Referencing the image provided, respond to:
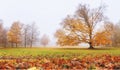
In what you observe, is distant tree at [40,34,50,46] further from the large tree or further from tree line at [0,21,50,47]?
the large tree

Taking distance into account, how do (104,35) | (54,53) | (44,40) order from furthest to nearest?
(44,40) < (104,35) < (54,53)

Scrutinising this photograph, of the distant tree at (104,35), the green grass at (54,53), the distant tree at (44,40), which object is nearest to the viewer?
the green grass at (54,53)

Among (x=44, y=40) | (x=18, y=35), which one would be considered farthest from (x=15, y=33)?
(x=44, y=40)

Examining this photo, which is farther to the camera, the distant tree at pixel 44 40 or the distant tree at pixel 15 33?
the distant tree at pixel 44 40

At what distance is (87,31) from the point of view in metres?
52.3

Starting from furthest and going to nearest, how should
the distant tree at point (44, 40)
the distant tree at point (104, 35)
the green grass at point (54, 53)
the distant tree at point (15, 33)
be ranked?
the distant tree at point (44, 40) < the distant tree at point (15, 33) < the distant tree at point (104, 35) < the green grass at point (54, 53)

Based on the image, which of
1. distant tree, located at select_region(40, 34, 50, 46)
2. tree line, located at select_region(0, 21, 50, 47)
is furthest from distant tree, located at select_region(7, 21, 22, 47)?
distant tree, located at select_region(40, 34, 50, 46)

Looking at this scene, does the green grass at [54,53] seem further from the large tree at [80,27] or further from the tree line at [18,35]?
the tree line at [18,35]

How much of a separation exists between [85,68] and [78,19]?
48.7m

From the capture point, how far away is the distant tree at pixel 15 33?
70.8 metres

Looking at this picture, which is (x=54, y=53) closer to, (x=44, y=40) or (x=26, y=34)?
(x=26, y=34)

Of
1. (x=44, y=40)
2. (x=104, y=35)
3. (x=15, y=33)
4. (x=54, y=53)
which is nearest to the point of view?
(x=54, y=53)

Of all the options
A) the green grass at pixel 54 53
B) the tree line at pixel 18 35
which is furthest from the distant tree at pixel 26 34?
the green grass at pixel 54 53

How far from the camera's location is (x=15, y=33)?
7175 cm
